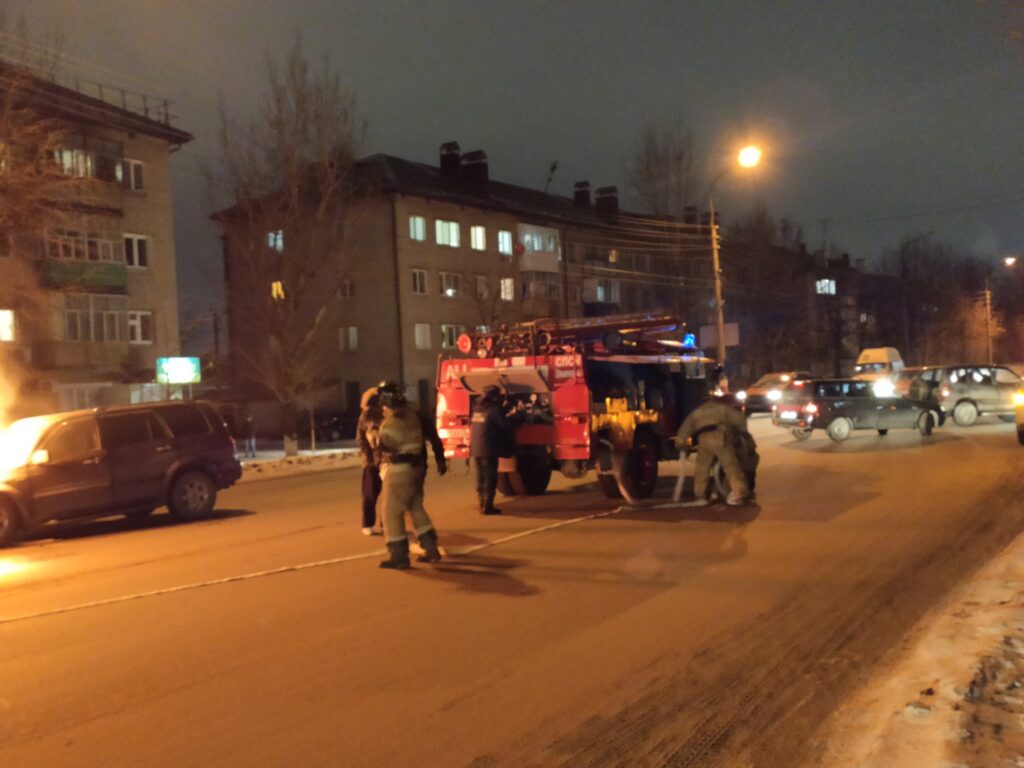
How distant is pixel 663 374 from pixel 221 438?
7.04 metres

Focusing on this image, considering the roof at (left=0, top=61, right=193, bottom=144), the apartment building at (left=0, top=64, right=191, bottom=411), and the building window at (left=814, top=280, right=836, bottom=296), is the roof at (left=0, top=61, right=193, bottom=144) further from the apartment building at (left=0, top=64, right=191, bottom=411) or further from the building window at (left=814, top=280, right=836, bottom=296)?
the building window at (left=814, top=280, right=836, bottom=296)

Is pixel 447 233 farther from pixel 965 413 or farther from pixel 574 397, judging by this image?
pixel 574 397

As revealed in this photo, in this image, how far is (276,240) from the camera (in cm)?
2702

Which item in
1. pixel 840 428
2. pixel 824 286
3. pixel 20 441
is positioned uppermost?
pixel 824 286

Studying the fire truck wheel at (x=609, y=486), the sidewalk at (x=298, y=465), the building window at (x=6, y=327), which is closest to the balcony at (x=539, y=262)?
the sidewalk at (x=298, y=465)

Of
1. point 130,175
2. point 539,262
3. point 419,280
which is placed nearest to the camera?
point 130,175

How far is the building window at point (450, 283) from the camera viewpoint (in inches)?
1779

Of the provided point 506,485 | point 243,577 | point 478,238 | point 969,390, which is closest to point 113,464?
point 243,577

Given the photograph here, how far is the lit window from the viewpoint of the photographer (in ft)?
143

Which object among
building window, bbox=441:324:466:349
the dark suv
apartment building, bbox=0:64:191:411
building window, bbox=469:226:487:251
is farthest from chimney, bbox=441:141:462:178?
the dark suv

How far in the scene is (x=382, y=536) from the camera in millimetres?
10625

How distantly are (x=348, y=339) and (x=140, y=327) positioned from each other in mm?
12153

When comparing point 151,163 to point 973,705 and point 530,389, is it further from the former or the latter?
point 973,705

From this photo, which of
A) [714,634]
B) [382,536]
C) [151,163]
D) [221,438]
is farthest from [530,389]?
[151,163]
